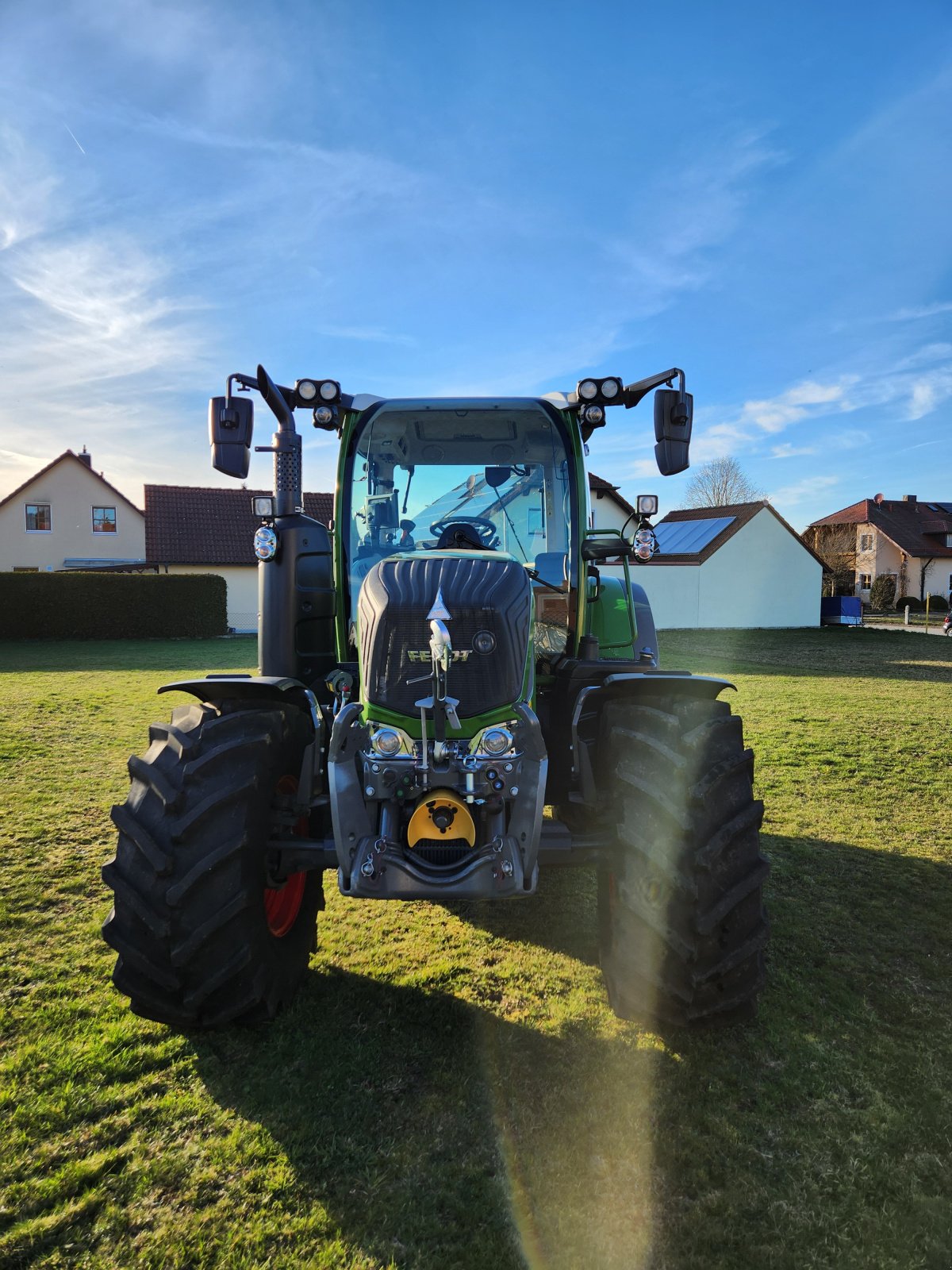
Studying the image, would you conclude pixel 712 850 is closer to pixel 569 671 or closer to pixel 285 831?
pixel 569 671

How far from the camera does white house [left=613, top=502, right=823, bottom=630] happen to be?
31.0 metres

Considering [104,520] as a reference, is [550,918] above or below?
below

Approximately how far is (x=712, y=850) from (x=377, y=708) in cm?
123

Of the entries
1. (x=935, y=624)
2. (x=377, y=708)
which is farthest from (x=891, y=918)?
(x=935, y=624)

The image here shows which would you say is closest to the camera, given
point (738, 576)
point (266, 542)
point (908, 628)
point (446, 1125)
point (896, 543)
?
point (446, 1125)

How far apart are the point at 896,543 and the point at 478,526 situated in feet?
175

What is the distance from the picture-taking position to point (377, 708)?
2984 mm

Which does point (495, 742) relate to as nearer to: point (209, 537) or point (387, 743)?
point (387, 743)

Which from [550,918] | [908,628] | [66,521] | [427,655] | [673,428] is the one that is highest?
[66,521]

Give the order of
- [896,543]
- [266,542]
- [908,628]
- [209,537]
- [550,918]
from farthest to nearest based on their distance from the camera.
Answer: [896,543]
[209,537]
[908,628]
[550,918]
[266,542]

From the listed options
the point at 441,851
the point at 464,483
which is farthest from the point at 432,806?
the point at 464,483

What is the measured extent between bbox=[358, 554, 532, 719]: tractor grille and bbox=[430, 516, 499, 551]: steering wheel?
3.02 ft

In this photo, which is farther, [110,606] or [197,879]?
[110,606]

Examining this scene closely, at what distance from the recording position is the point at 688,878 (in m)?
2.78
